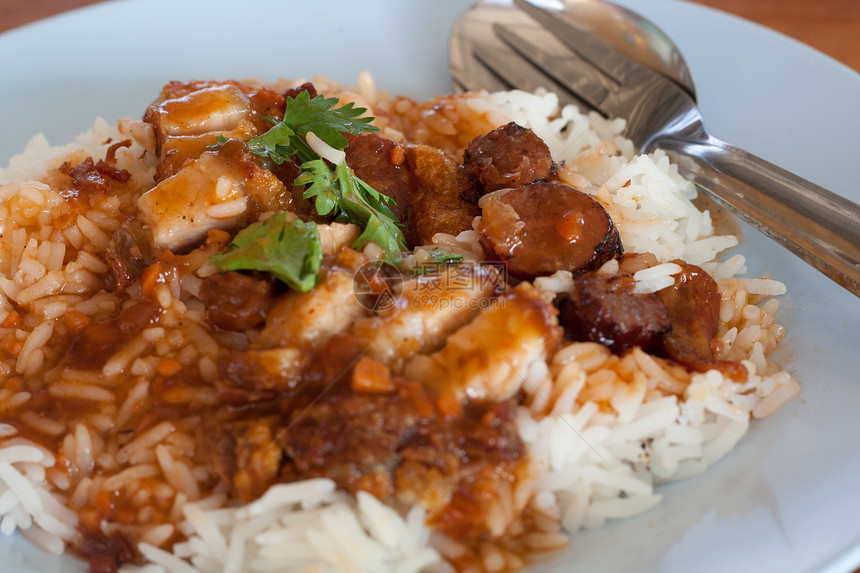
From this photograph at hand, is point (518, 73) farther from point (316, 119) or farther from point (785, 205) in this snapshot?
point (785, 205)

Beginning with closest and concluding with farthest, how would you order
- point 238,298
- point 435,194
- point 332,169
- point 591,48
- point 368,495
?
point 368,495, point 238,298, point 332,169, point 435,194, point 591,48

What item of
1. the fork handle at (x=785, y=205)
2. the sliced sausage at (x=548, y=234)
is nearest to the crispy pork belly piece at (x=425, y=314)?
the sliced sausage at (x=548, y=234)

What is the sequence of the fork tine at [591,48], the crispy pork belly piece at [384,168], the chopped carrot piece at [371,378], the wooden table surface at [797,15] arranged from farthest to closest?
the wooden table surface at [797,15] < the fork tine at [591,48] < the crispy pork belly piece at [384,168] < the chopped carrot piece at [371,378]

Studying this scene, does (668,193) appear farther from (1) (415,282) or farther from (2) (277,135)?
(2) (277,135)

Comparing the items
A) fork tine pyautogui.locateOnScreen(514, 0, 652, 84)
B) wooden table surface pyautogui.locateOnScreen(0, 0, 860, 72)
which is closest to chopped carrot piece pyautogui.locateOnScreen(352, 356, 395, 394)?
fork tine pyautogui.locateOnScreen(514, 0, 652, 84)

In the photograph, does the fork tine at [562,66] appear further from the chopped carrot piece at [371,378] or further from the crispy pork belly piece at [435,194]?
the chopped carrot piece at [371,378]

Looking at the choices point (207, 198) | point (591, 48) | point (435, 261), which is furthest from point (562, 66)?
point (207, 198)
